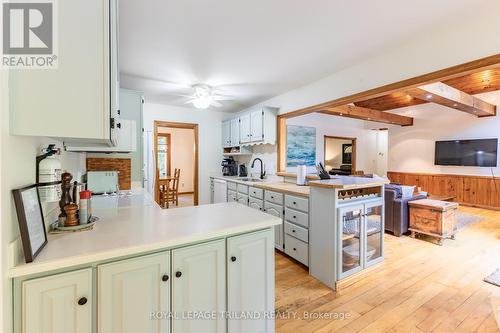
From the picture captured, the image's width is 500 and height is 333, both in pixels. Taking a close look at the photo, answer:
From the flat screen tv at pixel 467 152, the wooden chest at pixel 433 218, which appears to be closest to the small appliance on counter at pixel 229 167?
the wooden chest at pixel 433 218

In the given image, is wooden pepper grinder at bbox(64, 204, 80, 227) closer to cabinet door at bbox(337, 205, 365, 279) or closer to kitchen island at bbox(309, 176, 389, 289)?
kitchen island at bbox(309, 176, 389, 289)

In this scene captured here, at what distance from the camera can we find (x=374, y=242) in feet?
8.89

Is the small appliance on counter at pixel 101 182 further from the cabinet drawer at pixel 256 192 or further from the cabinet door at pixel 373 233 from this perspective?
the cabinet door at pixel 373 233

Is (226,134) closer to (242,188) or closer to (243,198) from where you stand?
(242,188)

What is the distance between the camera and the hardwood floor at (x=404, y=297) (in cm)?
180

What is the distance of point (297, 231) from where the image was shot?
2770 mm

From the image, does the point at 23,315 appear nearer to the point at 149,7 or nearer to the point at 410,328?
the point at 149,7

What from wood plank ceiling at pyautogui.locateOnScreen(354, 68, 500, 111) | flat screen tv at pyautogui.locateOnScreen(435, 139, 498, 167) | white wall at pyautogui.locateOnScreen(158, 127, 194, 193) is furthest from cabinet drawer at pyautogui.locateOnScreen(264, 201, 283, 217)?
flat screen tv at pyautogui.locateOnScreen(435, 139, 498, 167)

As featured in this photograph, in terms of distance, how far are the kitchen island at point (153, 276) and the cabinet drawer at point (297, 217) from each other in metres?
1.23

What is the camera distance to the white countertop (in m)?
0.94

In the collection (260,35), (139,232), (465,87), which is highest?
(465,87)

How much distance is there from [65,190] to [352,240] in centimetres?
258

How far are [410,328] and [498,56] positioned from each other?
2172 millimetres

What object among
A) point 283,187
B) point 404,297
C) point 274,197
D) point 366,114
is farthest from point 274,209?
point 366,114
